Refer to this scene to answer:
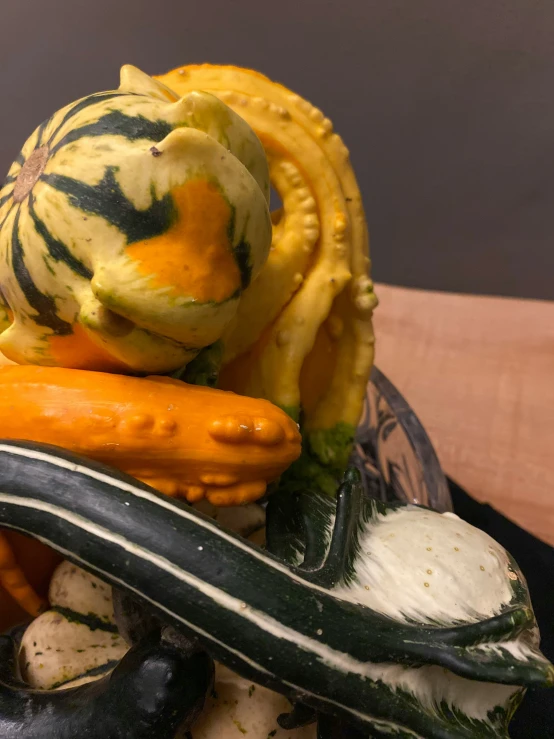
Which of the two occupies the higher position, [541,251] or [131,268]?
[131,268]

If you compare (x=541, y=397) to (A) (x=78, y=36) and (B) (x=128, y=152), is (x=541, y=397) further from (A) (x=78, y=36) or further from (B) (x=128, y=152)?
(A) (x=78, y=36)

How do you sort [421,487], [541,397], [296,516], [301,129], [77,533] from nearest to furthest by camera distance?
[77,533] < [296,516] < [301,129] < [421,487] < [541,397]

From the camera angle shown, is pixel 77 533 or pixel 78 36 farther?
pixel 78 36

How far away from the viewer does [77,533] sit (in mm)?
369

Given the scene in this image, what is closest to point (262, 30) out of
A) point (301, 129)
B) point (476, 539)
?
point (301, 129)

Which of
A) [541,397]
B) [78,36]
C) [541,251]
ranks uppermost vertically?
[78,36]

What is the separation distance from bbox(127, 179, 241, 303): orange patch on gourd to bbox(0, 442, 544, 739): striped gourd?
5.3 inches

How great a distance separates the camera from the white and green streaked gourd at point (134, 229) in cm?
39

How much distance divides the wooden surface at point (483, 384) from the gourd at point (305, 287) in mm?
439

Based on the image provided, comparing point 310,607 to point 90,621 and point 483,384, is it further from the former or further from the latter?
point 483,384

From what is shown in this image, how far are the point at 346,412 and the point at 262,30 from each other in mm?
798

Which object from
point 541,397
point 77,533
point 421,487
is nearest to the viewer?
point 77,533

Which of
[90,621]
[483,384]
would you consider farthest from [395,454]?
[90,621]

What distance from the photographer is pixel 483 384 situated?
1054 mm
